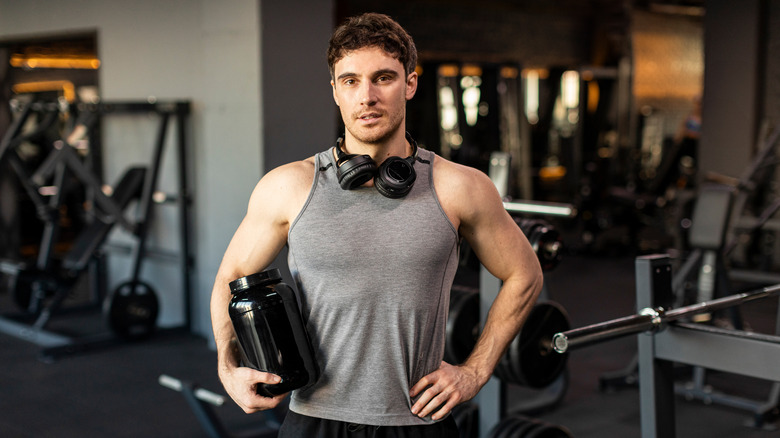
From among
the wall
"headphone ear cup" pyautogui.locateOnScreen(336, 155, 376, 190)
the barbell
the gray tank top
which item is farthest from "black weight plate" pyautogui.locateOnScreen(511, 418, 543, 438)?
the wall

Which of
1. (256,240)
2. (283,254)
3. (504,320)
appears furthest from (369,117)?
(283,254)

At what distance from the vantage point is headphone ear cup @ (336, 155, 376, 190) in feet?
4.67

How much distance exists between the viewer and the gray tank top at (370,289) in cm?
144

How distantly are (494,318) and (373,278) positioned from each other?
0.97 ft

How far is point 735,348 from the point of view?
1731 millimetres

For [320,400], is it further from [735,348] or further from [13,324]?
[13,324]

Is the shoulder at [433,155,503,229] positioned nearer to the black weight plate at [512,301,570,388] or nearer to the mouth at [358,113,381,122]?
the mouth at [358,113,381,122]

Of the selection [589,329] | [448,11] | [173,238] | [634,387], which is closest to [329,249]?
[589,329]

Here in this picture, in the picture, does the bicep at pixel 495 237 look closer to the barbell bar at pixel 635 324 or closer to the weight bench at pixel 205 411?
the barbell bar at pixel 635 324

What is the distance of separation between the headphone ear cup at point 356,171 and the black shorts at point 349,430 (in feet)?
1.50

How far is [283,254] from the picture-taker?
442cm

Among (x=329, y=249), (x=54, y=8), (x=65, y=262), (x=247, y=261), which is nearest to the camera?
(x=329, y=249)

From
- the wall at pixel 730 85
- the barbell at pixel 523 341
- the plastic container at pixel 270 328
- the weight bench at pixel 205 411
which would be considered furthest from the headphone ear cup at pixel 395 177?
the wall at pixel 730 85

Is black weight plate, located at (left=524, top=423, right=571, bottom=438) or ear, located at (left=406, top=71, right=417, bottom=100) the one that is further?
black weight plate, located at (left=524, top=423, right=571, bottom=438)
